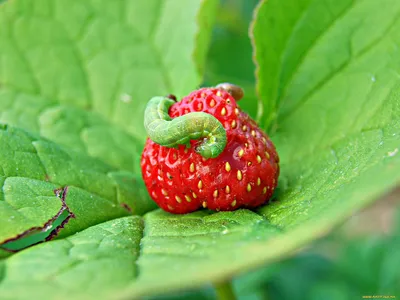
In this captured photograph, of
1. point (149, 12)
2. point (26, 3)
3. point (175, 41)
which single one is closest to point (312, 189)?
point (175, 41)

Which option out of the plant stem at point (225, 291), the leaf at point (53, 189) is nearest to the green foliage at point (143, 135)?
the leaf at point (53, 189)

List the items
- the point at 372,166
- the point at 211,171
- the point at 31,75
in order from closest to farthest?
the point at 372,166
the point at 211,171
the point at 31,75

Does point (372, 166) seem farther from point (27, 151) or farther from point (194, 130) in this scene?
point (27, 151)

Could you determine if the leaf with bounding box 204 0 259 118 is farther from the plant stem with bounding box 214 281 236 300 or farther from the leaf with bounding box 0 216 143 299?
the leaf with bounding box 0 216 143 299

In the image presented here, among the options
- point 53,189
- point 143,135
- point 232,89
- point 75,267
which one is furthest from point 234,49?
point 75,267

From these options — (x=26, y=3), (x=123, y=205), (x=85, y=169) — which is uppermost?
(x=26, y=3)

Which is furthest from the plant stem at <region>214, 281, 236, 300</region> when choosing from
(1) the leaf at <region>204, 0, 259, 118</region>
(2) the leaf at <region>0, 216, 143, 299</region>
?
(1) the leaf at <region>204, 0, 259, 118</region>

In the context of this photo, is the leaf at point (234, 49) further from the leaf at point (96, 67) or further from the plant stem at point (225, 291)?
the plant stem at point (225, 291)
